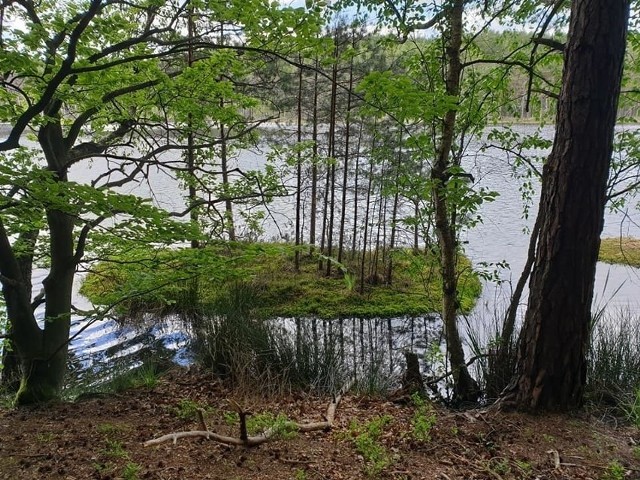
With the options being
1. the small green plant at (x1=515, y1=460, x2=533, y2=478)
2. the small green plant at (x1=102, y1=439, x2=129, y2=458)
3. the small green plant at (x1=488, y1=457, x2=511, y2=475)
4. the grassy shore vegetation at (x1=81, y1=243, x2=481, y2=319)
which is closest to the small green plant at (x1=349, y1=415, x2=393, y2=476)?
the small green plant at (x1=488, y1=457, x2=511, y2=475)

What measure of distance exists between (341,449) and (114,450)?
1.07m

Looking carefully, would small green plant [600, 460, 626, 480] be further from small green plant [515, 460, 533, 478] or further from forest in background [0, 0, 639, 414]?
forest in background [0, 0, 639, 414]

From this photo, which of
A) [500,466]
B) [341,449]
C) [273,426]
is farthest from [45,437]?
[500,466]

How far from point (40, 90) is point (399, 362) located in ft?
14.5

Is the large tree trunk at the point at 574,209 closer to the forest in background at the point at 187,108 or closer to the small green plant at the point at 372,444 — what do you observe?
the forest in background at the point at 187,108

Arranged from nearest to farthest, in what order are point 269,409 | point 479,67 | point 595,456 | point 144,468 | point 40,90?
point 144,468, point 595,456, point 40,90, point 269,409, point 479,67

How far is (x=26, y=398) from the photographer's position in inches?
128

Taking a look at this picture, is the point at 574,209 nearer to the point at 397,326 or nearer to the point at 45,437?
the point at 45,437

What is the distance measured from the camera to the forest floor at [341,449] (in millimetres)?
1867

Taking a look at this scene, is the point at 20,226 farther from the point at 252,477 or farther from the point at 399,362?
the point at 399,362

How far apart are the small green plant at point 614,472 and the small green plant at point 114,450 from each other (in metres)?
2.05

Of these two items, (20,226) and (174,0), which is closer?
(174,0)

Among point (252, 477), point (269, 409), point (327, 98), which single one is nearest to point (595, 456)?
point (252, 477)

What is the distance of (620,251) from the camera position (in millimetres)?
10102
